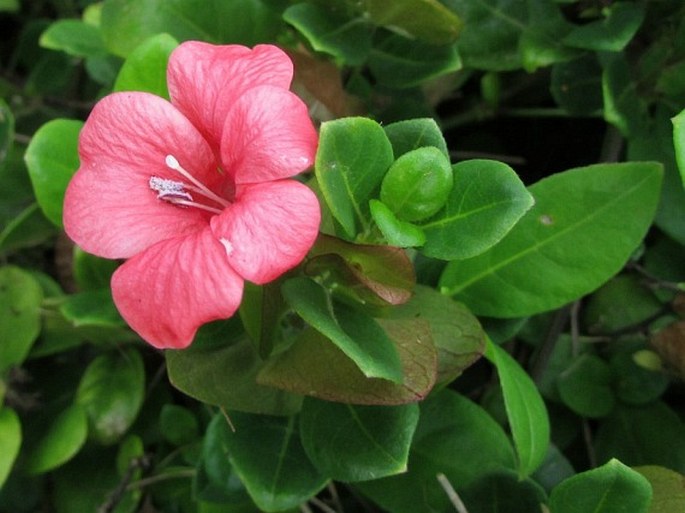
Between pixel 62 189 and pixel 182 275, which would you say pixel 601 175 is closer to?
pixel 182 275

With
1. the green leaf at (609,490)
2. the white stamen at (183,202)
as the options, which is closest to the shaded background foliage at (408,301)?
the green leaf at (609,490)

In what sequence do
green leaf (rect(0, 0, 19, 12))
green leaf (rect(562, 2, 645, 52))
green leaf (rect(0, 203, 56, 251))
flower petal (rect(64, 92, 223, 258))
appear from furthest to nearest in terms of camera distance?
1. green leaf (rect(0, 0, 19, 12))
2. green leaf (rect(0, 203, 56, 251))
3. green leaf (rect(562, 2, 645, 52))
4. flower petal (rect(64, 92, 223, 258))

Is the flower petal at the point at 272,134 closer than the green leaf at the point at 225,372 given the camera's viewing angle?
Yes

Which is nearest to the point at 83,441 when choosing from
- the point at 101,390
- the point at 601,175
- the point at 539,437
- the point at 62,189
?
the point at 101,390

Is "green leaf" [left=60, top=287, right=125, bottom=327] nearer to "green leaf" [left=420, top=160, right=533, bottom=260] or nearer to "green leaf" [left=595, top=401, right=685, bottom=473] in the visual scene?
"green leaf" [left=420, top=160, right=533, bottom=260]

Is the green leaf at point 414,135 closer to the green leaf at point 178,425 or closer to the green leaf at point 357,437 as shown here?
the green leaf at point 357,437

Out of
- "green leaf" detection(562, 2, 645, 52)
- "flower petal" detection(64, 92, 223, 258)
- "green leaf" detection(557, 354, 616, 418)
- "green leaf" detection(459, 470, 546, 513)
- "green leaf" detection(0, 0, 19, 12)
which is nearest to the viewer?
"flower petal" detection(64, 92, 223, 258)

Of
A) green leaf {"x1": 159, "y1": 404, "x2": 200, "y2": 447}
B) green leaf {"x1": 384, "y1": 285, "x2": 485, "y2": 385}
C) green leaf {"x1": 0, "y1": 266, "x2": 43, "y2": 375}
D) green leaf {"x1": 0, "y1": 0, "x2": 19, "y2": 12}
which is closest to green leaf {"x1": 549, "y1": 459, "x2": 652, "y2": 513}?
green leaf {"x1": 384, "y1": 285, "x2": 485, "y2": 385}

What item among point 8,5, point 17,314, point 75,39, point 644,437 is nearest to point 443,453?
point 644,437
